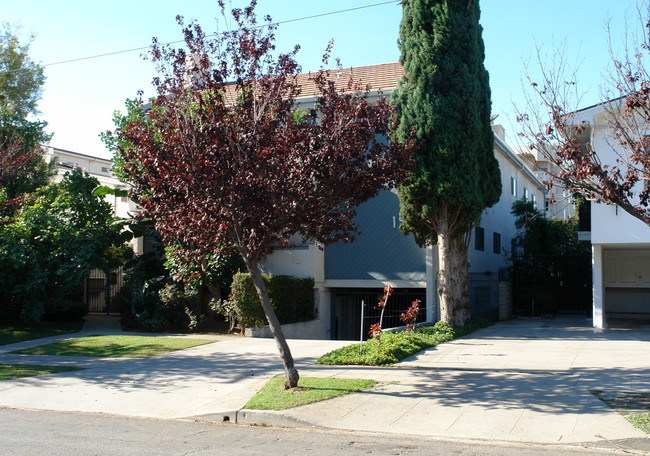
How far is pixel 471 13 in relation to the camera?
1639cm

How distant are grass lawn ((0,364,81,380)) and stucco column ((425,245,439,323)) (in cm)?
992

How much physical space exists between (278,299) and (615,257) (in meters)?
12.5

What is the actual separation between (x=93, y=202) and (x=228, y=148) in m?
11.9

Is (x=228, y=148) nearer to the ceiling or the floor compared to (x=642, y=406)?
nearer to the ceiling

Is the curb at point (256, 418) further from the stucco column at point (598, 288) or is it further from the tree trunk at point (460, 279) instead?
the stucco column at point (598, 288)

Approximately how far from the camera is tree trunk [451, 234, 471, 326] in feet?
55.7

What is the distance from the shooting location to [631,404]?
8.15 meters

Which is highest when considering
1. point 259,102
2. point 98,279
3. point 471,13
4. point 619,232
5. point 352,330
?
point 471,13

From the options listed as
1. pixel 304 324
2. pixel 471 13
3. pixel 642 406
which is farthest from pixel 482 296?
pixel 642 406

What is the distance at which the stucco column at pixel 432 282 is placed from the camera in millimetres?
18094

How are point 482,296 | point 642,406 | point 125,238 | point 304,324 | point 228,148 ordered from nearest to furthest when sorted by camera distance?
1. point 642,406
2. point 228,148
3. point 304,324
4. point 125,238
5. point 482,296

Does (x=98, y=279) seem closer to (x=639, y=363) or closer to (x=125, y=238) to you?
(x=125, y=238)

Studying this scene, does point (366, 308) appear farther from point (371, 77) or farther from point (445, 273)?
point (371, 77)

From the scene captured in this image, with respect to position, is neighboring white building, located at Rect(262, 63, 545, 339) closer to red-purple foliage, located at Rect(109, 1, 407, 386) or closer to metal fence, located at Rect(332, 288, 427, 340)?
metal fence, located at Rect(332, 288, 427, 340)
